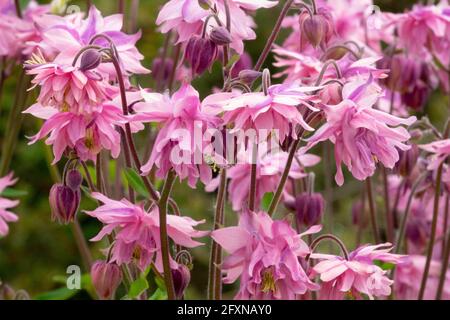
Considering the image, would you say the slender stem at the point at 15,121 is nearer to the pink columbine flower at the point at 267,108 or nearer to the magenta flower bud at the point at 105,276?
the magenta flower bud at the point at 105,276

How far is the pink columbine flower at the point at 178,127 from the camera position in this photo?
1248 millimetres

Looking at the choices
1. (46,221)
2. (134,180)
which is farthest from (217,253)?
(46,221)

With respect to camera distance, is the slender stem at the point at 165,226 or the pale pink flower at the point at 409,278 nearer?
the slender stem at the point at 165,226

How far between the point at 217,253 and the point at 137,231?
0.50 feet

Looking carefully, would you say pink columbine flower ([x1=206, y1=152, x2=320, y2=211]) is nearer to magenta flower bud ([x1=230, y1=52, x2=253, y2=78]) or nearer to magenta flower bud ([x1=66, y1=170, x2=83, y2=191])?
magenta flower bud ([x1=230, y1=52, x2=253, y2=78])

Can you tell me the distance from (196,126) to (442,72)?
106 cm

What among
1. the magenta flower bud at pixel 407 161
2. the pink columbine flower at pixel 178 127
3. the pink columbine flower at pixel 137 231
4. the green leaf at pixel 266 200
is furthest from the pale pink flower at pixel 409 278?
the pink columbine flower at pixel 178 127

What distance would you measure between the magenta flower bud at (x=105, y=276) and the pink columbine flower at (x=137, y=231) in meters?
0.03

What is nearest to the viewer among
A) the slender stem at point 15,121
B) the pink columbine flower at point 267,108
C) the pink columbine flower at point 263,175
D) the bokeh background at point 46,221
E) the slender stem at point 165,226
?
the pink columbine flower at point 267,108

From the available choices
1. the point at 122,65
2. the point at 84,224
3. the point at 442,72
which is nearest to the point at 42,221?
the point at 84,224

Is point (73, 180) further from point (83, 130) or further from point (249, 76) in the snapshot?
point (249, 76)

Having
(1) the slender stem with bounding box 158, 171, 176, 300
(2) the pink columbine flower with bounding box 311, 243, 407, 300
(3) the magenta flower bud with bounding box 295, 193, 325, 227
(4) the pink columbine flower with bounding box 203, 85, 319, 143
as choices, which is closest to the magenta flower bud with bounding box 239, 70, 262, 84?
(4) the pink columbine flower with bounding box 203, 85, 319, 143
